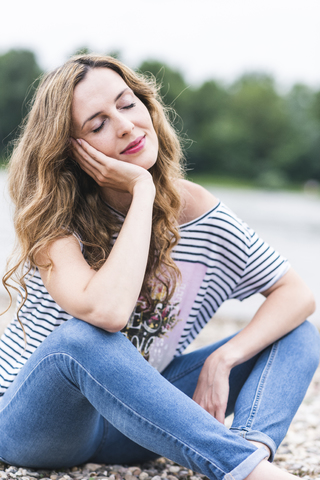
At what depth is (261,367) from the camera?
241cm

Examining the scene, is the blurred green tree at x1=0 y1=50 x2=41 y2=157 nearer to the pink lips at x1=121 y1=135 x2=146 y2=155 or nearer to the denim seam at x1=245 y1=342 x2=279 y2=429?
the pink lips at x1=121 y1=135 x2=146 y2=155

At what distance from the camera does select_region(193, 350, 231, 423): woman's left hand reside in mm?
2377

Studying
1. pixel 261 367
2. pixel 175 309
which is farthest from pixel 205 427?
pixel 175 309

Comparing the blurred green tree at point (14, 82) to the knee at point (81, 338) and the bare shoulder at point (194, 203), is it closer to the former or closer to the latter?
the bare shoulder at point (194, 203)

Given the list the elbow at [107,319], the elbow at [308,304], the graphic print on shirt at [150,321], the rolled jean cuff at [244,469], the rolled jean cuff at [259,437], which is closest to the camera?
the rolled jean cuff at [244,469]

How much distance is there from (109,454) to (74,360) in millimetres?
848

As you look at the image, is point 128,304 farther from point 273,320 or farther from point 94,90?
point 94,90

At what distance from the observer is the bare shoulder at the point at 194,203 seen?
2.67 meters

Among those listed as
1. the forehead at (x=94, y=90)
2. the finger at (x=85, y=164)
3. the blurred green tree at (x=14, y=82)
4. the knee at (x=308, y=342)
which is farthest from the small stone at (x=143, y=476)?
the blurred green tree at (x=14, y=82)

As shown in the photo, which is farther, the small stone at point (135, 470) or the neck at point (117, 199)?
the neck at point (117, 199)

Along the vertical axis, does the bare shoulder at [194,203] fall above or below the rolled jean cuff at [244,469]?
above

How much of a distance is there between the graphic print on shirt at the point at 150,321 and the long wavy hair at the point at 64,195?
0.12ft

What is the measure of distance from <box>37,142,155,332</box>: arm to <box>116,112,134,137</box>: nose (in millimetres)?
260

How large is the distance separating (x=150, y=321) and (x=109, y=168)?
792mm
